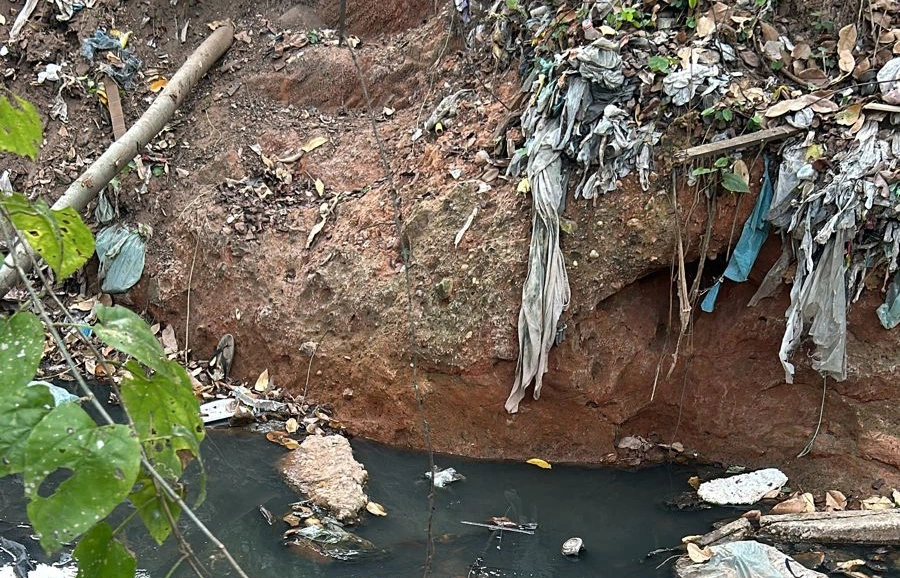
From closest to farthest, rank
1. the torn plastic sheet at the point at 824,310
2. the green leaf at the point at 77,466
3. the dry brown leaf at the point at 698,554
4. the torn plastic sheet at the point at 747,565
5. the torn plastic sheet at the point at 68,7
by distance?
the green leaf at the point at 77,466
the torn plastic sheet at the point at 747,565
the dry brown leaf at the point at 698,554
the torn plastic sheet at the point at 824,310
the torn plastic sheet at the point at 68,7

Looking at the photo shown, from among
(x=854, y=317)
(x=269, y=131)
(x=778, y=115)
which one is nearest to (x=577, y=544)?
(x=854, y=317)

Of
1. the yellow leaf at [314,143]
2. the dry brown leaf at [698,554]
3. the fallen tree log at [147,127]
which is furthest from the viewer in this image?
the yellow leaf at [314,143]

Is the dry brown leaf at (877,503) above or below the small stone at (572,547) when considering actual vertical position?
below

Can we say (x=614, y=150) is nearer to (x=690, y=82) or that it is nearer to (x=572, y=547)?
(x=690, y=82)

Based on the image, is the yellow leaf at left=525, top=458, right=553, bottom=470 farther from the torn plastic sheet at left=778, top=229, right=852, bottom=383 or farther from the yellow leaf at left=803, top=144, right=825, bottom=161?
the yellow leaf at left=803, top=144, right=825, bottom=161

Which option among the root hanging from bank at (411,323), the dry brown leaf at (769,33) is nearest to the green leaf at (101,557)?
the root hanging from bank at (411,323)

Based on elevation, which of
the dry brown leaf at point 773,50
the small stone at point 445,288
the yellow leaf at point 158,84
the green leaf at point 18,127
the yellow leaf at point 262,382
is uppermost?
the green leaf at point 18,127

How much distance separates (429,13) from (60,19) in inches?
102

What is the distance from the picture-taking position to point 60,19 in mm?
5652

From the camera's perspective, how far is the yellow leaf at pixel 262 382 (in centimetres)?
470

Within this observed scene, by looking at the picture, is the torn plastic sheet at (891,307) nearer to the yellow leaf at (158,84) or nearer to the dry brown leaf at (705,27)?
the dry brown leaf at (705,27)

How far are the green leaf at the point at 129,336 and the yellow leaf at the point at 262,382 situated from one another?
4081mm

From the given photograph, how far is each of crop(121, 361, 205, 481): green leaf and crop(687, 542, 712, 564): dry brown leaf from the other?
3.09 meters

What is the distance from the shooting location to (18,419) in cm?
61
